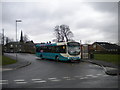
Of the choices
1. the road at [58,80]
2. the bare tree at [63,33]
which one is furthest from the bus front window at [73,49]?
the bare tree at [63,33]

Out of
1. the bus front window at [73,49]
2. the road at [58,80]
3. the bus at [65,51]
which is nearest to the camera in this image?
the road at [58,80]

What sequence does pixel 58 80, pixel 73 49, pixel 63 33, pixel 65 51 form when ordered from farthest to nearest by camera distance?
pixel 63 33 < pixel 73 49 < pixel 65 51 < pixel 58 80

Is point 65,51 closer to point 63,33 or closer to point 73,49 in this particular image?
point 73,49

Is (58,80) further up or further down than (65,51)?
further down

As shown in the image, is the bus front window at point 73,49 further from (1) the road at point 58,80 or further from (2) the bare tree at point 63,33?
(2) the bare tree at point 63,33

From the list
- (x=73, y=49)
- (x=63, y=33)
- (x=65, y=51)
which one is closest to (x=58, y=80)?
(x=65, y=51)

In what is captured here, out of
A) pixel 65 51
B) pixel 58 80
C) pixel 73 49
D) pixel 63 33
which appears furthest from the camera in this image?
pixel 63 33

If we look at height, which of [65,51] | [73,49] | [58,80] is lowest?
[58,80]

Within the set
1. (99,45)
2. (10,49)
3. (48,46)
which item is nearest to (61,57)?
(48,46)

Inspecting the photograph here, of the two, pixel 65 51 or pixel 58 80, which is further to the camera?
pixel 65 51

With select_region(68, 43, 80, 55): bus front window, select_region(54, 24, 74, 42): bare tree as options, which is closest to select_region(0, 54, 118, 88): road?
select_region(68, 43, 80, 55): bus front window

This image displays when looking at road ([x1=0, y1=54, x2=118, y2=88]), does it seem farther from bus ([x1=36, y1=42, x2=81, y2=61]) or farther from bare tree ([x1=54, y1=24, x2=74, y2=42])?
bare tree ([x1=54, y1=24, x2=74, y2=42])

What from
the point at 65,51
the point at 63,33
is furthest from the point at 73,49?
the point at 63,33

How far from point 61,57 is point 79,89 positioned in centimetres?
1696
